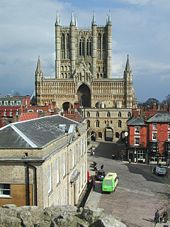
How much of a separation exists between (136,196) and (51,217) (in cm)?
2420

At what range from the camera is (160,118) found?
64312 mm

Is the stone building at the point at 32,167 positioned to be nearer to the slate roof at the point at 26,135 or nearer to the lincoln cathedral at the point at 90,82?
the slate roof at the point at 26,135

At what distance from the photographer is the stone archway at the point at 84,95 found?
422 feet

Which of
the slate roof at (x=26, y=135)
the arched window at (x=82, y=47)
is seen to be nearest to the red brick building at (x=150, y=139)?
the slate roof at (x=26, y=135)

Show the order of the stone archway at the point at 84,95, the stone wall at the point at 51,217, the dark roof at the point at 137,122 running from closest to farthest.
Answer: the stone wall at the point at 51,217 < the dark roof at the point at 137,122 < the stone archway at the point at 84,95

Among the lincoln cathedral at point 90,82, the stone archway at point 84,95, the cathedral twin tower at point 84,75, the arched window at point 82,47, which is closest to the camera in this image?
the lincoln cathedral at point 90,82

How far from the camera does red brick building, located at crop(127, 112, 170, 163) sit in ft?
209

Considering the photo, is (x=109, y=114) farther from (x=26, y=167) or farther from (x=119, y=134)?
(x=26, y=167)

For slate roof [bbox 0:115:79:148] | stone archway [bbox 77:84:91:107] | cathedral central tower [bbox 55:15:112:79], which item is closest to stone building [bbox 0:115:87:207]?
slate roof [bbox 0:115:79:148]

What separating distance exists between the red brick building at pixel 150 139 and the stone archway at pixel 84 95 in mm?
63718

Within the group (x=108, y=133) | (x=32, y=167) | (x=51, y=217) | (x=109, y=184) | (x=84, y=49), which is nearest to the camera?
(x=51, y=217)

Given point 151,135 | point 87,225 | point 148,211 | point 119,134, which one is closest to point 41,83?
point 119,134

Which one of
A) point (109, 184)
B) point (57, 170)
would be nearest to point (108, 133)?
point (109, 184)

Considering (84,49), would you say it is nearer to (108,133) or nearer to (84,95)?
(84,95)
